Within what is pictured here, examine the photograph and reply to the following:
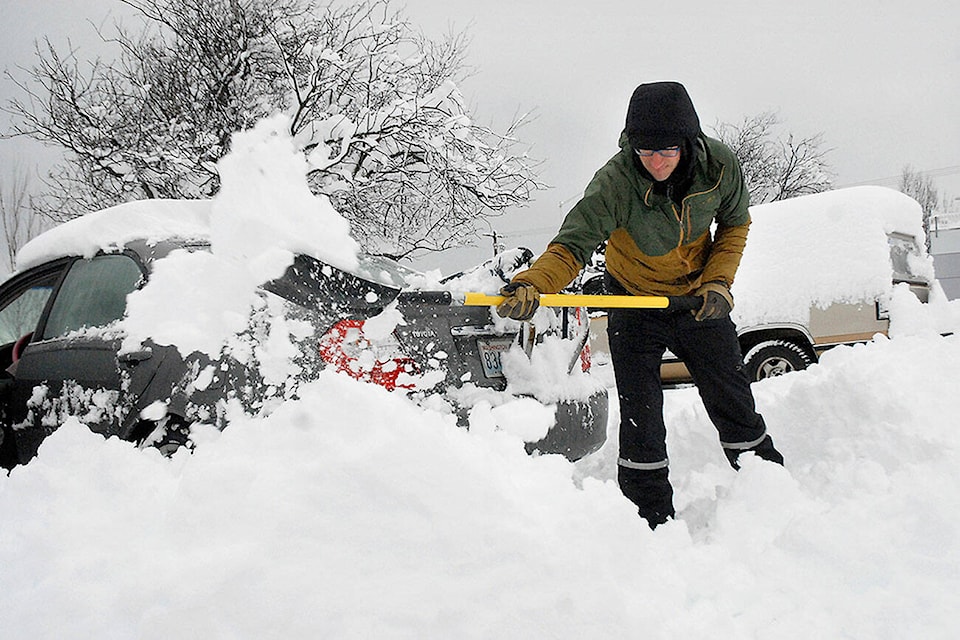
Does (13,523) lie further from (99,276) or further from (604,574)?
(99,276)

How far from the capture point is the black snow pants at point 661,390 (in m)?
2.94

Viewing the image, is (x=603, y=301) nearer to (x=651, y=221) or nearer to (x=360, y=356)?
(x=651, y=221)

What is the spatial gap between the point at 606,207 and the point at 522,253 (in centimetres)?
52

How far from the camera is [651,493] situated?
9.49ft

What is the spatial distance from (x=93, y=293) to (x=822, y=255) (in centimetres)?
583

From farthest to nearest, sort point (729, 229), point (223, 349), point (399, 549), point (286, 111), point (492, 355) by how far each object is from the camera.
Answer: point (286, 111) < point (729, 229) < point (492, 355) < point (223, 349) < point (399, 549)

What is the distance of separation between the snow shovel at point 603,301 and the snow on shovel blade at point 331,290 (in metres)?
0.35

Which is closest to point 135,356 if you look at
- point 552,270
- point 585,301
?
point 552,270

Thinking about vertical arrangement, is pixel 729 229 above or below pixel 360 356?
above

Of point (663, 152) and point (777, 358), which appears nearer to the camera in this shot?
point (663, 152)

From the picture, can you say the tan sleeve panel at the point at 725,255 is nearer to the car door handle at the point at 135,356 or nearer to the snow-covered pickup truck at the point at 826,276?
the car door handle at the point at 135,356

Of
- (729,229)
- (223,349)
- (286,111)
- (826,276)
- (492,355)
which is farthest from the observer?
(286,111)

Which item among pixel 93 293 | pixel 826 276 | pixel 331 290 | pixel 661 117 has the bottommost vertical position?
pixel 826 276

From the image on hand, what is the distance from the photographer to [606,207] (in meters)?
2.86
